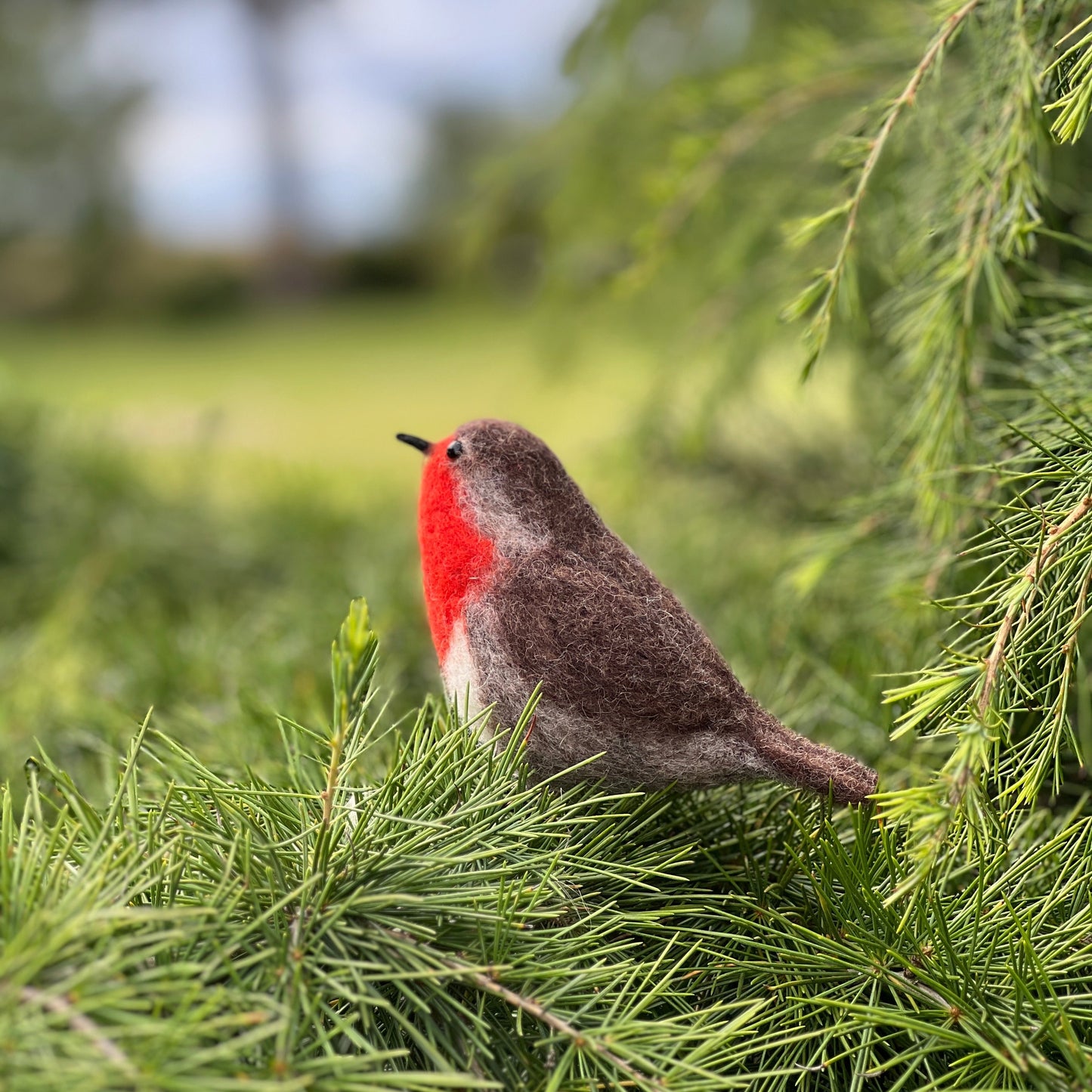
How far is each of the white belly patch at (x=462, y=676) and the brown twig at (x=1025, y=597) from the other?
0.75ft

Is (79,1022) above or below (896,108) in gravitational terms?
below

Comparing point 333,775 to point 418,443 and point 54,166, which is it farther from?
point 54,166

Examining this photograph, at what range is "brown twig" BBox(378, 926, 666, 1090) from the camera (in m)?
0.33

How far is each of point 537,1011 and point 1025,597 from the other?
248 millimetres

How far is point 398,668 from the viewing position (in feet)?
2.73

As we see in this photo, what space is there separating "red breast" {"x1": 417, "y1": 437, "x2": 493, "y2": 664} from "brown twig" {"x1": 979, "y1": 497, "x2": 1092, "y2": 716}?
0.23 m

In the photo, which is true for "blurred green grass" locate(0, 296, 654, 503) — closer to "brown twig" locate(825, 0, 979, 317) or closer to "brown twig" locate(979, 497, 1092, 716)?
"brown twig" locate(825, 0, 979, 317)

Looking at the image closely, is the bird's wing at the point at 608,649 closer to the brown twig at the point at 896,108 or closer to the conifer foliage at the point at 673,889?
the conifer foliage at the point at 673,889

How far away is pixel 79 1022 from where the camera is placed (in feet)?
0.90

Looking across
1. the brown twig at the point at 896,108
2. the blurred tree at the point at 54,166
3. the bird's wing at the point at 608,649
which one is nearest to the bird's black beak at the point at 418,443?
the bird's wing at the point at 608,649

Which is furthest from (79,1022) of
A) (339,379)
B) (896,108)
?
(339,379)

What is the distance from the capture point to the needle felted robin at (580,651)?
1.42 feet

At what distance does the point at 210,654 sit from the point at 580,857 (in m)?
0.60

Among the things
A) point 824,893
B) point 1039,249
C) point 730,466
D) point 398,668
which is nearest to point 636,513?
point 730,466
